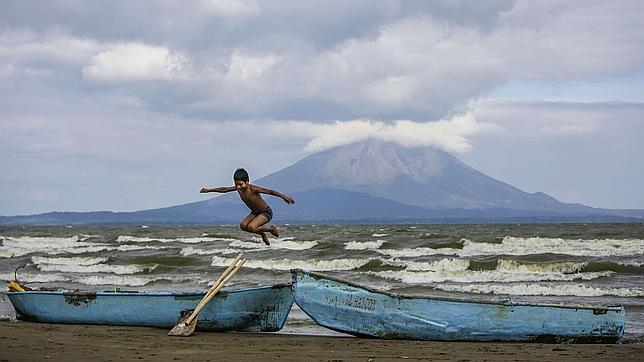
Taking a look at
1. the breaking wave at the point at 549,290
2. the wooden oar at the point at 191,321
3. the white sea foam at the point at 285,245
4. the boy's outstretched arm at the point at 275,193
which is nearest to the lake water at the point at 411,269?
the breaking wave at the point at 549,290

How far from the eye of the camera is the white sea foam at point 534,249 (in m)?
32.5

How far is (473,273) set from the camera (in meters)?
24.3

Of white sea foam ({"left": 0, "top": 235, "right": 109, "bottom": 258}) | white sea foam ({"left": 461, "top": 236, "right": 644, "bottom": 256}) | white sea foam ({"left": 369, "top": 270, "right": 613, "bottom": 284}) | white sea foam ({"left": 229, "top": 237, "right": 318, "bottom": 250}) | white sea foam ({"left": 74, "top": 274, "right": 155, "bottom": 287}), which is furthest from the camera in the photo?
white sea foam ({"left": 0, "top": 235, "right": 109, "bottom": 258})

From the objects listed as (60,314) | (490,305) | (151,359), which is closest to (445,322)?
(490,305)

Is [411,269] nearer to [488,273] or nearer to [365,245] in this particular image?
[488,273]

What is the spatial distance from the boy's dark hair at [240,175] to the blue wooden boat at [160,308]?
1696 millimetres

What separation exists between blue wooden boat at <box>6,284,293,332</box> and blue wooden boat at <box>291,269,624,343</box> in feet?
2.61

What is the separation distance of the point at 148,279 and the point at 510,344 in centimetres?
1545

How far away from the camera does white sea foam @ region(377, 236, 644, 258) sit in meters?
32.5

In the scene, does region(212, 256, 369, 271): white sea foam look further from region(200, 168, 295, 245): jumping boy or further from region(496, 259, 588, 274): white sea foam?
region(200, 168, 295, 245): jumping boy

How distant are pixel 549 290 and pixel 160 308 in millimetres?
10214

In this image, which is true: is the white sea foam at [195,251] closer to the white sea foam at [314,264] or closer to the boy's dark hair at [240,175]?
the white sea foam at [314,264]

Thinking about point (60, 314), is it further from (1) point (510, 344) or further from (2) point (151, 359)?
(1) point (510, 344)

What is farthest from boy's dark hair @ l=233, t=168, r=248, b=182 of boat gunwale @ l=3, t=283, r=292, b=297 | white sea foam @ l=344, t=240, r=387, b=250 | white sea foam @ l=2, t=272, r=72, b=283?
white sea foam @ l=344, t=240, r=387, b=250
